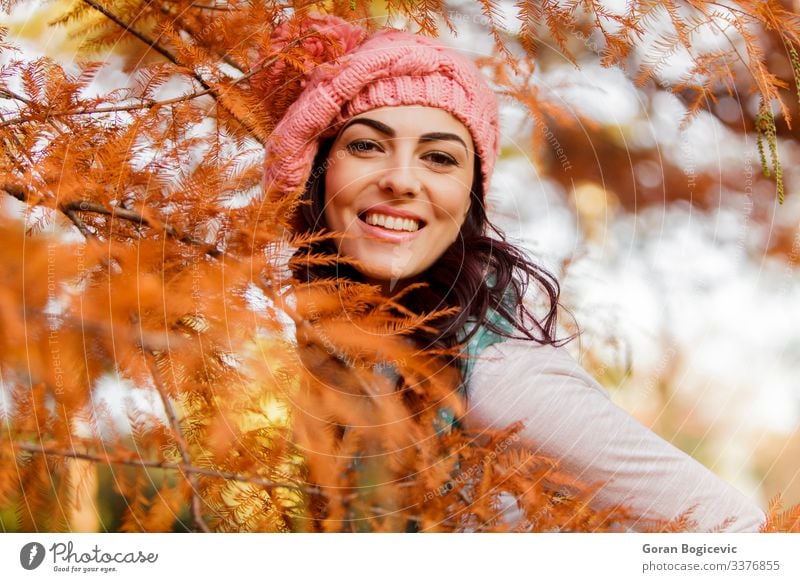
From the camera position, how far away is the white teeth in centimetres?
76

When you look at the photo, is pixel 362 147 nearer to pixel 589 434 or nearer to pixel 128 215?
pixel 128 215

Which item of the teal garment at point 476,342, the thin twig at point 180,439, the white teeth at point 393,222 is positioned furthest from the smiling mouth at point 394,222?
the thin twig at point 180,439

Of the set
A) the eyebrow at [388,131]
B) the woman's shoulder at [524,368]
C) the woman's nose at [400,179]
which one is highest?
the eyebrow at [388,131]

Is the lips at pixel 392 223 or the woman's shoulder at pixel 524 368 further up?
the lips at pixel 392 223

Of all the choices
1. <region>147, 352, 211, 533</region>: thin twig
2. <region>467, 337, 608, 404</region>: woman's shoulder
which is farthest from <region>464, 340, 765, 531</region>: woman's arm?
<region>147, 352, 211, 533</region>: thin twig

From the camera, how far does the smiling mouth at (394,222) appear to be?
759 mm

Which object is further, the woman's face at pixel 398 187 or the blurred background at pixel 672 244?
the blurred background at pixel 672 244

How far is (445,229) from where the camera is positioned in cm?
78

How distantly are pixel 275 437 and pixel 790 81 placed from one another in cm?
66

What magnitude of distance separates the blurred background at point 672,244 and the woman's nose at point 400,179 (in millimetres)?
131
